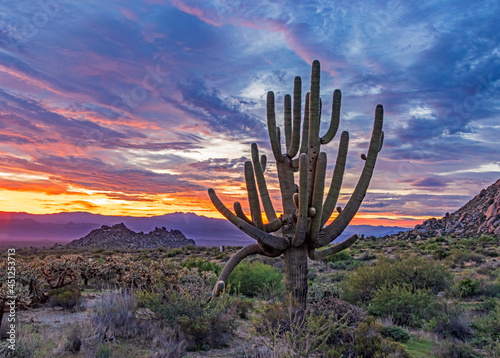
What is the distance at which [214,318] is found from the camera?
8.69 meters

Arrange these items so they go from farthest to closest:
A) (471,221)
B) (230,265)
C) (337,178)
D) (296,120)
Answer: (471,221) < (296,120) < (337,178) < (230,265)

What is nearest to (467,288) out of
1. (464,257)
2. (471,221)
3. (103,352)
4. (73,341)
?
(464,257)

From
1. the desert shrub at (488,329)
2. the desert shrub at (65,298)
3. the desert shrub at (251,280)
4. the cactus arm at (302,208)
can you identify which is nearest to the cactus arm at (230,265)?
the cactus arm at (302,208)

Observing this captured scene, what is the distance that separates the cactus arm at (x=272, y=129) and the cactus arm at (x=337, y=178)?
1.69 m

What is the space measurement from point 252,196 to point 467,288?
1271cm

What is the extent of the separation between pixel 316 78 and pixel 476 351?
7.85 m

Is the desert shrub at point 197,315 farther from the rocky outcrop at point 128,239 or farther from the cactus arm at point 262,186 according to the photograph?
the rocky outcrop at point 128,239

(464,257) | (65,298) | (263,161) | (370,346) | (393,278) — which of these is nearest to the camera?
(370,346)

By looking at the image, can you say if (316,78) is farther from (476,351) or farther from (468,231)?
(468,231)

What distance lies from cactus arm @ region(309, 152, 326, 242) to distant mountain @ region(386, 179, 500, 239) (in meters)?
43.7

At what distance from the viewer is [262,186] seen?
989 centimetres

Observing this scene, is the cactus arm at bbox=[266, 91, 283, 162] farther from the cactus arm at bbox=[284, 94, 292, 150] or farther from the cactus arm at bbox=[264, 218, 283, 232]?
the cactus arm at bbox=[264, 218, 283, 232]

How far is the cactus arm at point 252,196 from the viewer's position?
884 centimetres

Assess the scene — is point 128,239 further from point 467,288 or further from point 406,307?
point 406,307
